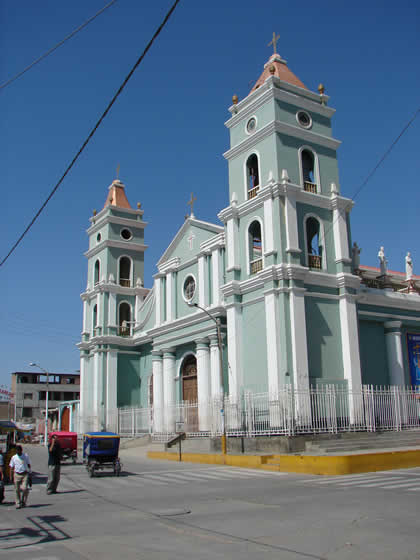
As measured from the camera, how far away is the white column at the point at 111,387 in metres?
36.0

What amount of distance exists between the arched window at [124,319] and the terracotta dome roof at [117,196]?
7.27 metres

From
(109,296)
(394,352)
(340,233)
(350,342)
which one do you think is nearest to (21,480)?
(350,342)

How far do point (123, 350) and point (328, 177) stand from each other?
735 inches

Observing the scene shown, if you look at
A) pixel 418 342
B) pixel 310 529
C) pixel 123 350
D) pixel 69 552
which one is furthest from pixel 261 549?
pixel 123 350

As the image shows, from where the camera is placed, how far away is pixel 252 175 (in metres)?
27.8

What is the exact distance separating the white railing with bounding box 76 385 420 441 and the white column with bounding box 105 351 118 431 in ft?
33.1

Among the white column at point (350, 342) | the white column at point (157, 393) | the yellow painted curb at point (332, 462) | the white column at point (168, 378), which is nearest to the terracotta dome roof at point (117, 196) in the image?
the white column at point (157, 393)

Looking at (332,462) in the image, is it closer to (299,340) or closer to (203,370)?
(299,340)

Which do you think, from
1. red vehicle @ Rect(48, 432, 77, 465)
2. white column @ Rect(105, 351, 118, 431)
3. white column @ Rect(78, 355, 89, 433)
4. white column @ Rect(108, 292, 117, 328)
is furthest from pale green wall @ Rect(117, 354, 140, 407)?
red vehicle @ Rect(48, 432, 77, 465)

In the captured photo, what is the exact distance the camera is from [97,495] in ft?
43.4

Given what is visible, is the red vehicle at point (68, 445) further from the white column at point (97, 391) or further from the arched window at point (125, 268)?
the arched window at point (125, 268)

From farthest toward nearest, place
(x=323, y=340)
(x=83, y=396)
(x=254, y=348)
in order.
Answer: (x=83, y=396)
(x=254, y=348)
(x=323, y=340)

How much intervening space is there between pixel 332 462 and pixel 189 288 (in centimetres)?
1762

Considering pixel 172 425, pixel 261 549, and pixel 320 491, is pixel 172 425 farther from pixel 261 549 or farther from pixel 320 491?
pixel 261 549
